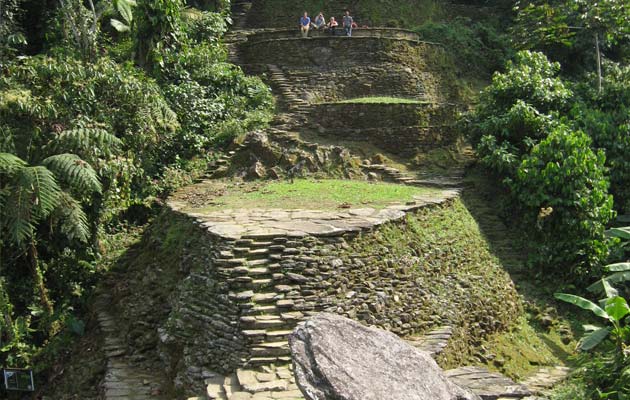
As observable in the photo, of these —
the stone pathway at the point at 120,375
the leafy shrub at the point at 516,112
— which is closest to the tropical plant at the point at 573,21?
the leafy shrub at the point at 516,112

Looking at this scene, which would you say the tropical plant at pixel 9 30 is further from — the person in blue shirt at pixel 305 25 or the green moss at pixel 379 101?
the person in blue shirt at pixel 305 25

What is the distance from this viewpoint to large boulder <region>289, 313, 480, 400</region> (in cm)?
546

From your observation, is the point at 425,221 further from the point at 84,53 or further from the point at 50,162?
the point at 84,53

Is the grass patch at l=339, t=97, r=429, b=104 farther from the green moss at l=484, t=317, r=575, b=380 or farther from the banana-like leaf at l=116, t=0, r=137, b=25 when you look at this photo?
the green moss at l=484, t=317, r=575, b=380

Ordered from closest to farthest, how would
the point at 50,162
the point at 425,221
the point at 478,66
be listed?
1. the point at 50,162
2. the point at 425,221
3. the point at 478,66

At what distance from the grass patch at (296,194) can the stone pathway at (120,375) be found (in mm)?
2125

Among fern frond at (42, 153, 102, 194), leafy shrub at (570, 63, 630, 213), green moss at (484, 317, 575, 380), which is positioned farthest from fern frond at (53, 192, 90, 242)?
leafy shrub at (570, 63, 630, 213)

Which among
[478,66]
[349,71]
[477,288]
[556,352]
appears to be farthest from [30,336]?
[478,66]

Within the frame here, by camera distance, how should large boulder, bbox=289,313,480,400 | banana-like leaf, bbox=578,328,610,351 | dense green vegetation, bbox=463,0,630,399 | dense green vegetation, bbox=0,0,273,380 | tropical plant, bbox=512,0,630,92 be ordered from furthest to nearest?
tropical plant, bbox=512,0,630,92, dense green vegetation, bbox=463,0,630,399, dense green vegetation, bbox=0,0,273,380, banana-like leaf, bbox=578,328,610,351, large boulder, bbox=289,313,480,400

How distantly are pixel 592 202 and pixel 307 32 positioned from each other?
952 cm

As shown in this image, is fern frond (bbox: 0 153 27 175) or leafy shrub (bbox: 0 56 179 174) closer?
fern frond (bbox: 0 153 27 175)

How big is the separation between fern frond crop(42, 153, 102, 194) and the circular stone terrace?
1.42 metres

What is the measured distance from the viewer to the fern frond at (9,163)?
9.09 metres

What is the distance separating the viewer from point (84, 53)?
12.6m
